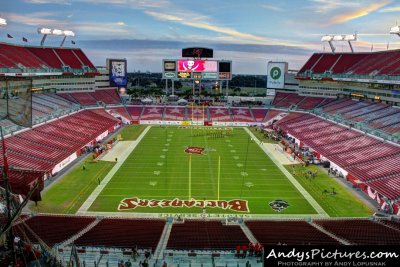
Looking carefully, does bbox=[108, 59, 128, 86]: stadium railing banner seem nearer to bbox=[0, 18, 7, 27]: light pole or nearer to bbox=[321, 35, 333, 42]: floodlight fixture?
bbox=[0, 18, 7, 27]: light pole

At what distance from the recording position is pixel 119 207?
26.7 m

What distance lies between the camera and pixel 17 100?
13055mm

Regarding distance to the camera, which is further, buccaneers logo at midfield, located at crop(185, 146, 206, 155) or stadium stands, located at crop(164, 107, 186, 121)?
stadium stands, located at crop(164, 107, 186, 121)

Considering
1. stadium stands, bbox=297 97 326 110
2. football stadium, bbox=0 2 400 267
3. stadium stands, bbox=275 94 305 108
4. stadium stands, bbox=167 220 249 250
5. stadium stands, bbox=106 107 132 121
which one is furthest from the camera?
stadium stands, bbox=275 94 305 108

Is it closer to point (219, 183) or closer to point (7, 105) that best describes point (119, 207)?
point (219, 183)

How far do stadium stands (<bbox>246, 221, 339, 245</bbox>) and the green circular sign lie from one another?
58915 mm

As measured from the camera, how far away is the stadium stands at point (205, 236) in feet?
59.1

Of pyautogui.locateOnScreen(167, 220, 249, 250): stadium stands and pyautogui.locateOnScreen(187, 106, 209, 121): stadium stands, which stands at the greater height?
pyautogui.locateOnScreen(187, 106, 209, 121): stadium stands

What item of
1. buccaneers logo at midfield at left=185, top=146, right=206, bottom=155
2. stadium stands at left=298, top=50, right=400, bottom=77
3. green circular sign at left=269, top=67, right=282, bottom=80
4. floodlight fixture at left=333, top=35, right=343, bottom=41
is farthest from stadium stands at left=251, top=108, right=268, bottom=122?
buccaneers logo at midfield at left=185, top=146, right=206, bottom=155

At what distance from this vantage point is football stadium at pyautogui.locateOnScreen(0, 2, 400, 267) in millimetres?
16328

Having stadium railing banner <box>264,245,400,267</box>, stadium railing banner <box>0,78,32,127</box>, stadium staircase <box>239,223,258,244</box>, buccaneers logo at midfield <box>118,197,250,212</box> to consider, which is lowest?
buccaneers logo at midfield <box>118,197,250,212</box>

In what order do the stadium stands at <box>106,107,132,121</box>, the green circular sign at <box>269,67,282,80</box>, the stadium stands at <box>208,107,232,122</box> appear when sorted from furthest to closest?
the green circular sign at <box>269,67,282,80</box> → the stadium stands at <box>208,107,232,122</box> → the stadium stands at <box>106,107,132,121</box>

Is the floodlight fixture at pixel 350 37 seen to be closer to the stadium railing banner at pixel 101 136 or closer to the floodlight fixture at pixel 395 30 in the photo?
the floodlight fixture at pixel 395 30

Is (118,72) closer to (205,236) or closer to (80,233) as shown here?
(80,233)
